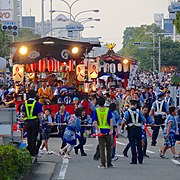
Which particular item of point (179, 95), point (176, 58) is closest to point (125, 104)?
point (179, 95)

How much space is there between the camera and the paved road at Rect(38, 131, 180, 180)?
1540 cm

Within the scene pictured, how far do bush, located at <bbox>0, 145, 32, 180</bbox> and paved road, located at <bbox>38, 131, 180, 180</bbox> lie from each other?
138cm

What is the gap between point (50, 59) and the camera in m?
29.1

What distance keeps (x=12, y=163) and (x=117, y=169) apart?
429cm

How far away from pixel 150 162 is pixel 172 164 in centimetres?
69

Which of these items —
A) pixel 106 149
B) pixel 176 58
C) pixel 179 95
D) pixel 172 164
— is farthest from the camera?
pixel 176 58

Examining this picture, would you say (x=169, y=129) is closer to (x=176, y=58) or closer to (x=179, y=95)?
(x=179, y=95)

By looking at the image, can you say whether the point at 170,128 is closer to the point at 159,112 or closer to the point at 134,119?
the point at 134,119

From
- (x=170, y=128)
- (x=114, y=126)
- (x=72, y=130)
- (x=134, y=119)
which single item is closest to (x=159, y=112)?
(x=170, y=128)

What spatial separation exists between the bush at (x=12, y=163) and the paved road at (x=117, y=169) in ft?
4.54

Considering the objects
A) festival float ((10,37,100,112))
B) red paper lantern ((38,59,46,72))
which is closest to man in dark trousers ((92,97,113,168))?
festival float ((10,37,100,112))

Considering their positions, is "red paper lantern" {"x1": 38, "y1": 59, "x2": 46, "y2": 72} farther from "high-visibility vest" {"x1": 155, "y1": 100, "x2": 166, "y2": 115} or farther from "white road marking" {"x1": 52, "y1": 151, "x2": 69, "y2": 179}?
"white road marking" {"x1": 52, "y1": 151, "x2": 69, "y2": 179}

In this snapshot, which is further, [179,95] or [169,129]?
[179,95]

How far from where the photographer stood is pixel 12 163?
42.7 feet
